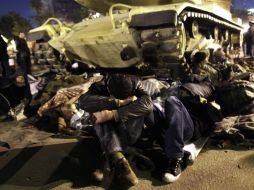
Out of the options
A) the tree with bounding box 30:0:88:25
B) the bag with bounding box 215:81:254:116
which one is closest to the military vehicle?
the bag with bounding box 215:81:254:116

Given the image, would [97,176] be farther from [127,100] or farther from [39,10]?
[39,10]

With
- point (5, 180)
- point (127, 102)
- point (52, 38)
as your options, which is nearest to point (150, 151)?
point (127, 102)

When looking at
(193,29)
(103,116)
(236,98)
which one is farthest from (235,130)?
(193,29)

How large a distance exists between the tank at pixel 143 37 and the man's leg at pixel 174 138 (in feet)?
8.80

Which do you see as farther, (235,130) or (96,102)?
(235,130)

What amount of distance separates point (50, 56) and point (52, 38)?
1.71 feet

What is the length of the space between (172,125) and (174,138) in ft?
0.39

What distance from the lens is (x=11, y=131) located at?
5496 millimetres

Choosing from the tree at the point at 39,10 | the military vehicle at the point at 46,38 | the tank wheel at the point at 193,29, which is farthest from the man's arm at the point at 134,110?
the tree at the point at 39,10

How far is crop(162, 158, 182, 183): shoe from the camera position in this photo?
319 cm

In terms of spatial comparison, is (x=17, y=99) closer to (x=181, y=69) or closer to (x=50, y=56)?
(x=50, y=56)

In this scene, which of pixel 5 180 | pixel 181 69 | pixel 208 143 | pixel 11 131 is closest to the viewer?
pixel 5 180

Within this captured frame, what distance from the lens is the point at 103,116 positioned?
3219 millimetres

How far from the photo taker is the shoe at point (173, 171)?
319cm
